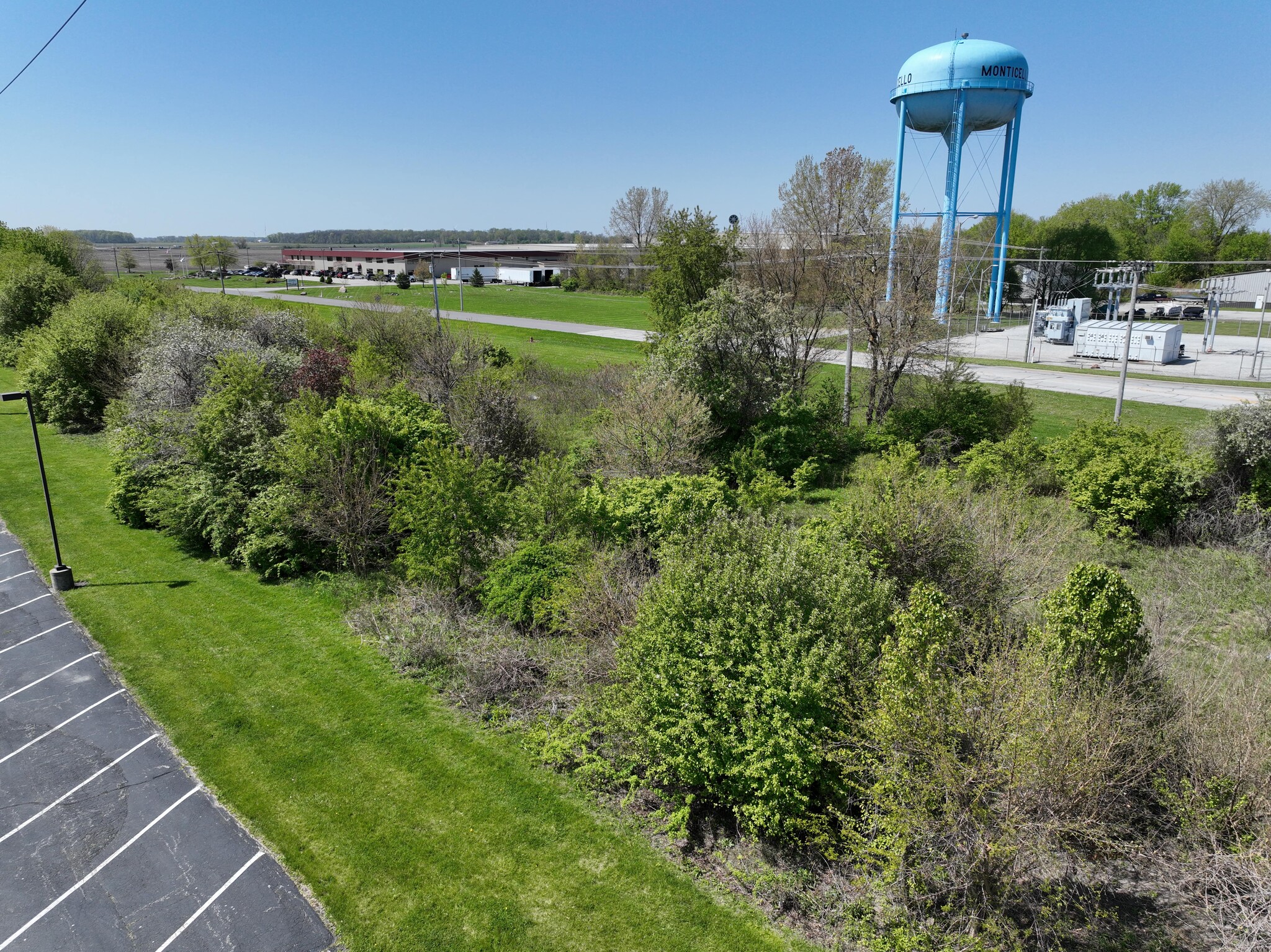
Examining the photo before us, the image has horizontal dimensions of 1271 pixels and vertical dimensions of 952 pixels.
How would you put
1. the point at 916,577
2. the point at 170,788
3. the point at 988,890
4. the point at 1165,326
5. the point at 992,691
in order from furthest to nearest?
the point at 1165,326 → the point at 916,577 → the point at 170,788 → the point at 992,691 → the point at 988,890

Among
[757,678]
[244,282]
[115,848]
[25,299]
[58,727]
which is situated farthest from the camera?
[244,282]

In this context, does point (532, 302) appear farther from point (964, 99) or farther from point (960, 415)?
point (960, 415)

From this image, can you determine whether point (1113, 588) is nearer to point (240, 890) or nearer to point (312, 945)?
point (312, 945)

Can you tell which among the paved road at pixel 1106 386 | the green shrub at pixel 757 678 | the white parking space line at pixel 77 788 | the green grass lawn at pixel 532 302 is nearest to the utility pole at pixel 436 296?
the paved road at pixel 1106 386

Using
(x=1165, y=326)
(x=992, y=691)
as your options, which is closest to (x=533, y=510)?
(x=992, y=691)

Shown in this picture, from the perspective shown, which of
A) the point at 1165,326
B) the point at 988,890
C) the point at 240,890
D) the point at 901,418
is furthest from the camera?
the point at 1165,326

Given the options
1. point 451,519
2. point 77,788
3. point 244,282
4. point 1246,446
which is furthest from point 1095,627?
point 244,282
